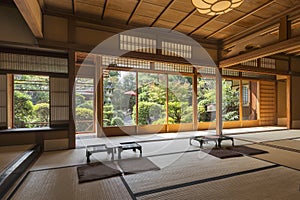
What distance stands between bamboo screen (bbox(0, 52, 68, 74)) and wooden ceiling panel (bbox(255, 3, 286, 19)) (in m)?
4.64

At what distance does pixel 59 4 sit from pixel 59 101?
2081mm

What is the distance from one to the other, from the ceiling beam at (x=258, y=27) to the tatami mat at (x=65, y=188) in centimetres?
478

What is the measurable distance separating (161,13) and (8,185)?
4096 mm

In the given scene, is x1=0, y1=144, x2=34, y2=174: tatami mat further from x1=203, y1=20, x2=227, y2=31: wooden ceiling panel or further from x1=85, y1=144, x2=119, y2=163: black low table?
x1=203, y1=20, x2=227, y2=31: wooden ceiling panel

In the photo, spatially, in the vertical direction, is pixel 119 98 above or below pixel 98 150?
above

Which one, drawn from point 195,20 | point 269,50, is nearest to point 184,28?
point 195,20

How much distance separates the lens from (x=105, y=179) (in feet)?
7.97

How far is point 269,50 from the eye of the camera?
4.25 m

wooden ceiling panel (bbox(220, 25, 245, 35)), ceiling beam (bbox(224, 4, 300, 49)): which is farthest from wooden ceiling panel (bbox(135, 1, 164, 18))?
ceiling beam (bbox(224, 4, 300, 49))

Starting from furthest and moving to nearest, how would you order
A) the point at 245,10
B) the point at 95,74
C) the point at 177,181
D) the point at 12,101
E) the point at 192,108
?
1. the point at 192,108
2. the point at 95,74
3. the point at 12,101
4. the point at 245,10
5. the point at 177,181

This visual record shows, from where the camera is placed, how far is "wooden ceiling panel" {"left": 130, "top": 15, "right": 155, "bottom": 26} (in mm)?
4289

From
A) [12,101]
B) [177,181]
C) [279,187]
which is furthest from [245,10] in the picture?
[12,101]

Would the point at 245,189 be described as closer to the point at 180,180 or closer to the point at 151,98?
the point at 180,180

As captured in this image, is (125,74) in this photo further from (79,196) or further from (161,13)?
(79,196)
